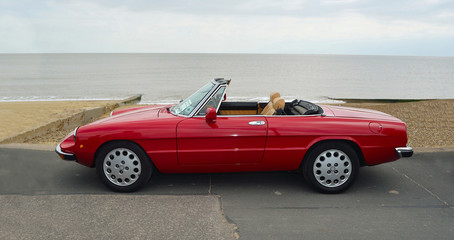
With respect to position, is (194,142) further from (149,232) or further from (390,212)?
(390,212)

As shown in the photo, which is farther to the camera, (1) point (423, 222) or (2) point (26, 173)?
(2) point (26, 173)

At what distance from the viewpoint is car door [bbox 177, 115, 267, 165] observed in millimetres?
4098

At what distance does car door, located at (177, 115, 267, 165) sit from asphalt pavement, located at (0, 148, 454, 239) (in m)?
0.42

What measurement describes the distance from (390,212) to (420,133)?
5.70 meters

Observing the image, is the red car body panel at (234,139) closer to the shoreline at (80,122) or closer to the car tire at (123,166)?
the car tire at (123,166)

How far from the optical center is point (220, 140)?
4.12m

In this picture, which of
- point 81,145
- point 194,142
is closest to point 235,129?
point 194,142

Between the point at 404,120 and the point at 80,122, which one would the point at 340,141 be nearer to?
the point at 404,120

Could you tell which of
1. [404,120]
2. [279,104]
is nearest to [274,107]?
[279,104]

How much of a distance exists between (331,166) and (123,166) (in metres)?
2.31

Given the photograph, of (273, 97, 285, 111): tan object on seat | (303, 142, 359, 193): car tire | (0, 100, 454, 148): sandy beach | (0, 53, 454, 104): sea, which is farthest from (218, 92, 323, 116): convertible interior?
(0, 53, 454, 104): sea

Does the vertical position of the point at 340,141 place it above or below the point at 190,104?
below

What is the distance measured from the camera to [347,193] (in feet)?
14.1

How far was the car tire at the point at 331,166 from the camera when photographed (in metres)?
4.19
